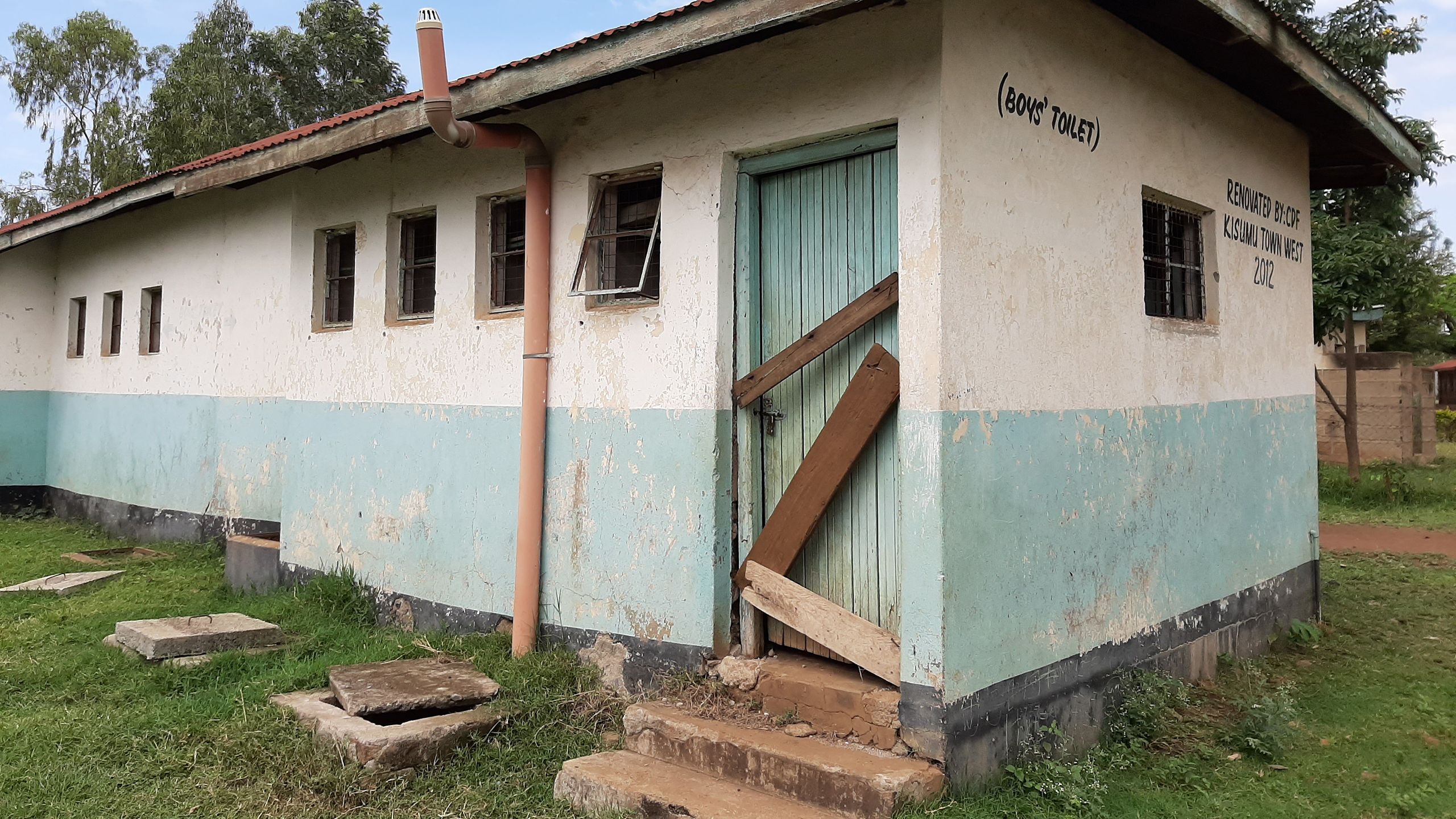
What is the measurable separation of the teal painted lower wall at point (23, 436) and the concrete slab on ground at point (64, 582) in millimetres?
4996

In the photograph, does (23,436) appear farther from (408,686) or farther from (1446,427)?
(1446,427)

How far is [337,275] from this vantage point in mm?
7617

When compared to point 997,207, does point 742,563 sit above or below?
below

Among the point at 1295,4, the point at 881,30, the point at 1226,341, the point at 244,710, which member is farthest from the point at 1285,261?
the point at 1295,4

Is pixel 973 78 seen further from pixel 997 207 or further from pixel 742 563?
pixel 742 563

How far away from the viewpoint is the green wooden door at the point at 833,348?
4598mm

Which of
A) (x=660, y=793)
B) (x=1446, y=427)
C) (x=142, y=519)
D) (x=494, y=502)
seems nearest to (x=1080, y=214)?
(x=660, y=793)

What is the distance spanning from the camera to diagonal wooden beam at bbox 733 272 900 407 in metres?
4.49

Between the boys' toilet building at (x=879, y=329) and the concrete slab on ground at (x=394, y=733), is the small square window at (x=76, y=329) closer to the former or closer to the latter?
the boys' toilet building at (x=879, y=329)

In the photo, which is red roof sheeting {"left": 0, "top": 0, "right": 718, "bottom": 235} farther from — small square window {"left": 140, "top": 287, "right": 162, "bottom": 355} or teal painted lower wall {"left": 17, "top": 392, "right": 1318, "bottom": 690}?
teal painted lower wall {"left": 17, "top": 392, "right": 1318, "bottom": 690}

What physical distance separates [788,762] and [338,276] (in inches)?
215

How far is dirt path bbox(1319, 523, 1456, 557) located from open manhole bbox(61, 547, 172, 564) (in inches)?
474

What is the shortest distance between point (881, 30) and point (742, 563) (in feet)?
8.65

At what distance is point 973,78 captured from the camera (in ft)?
14.2
